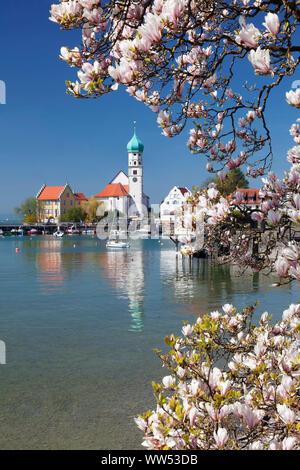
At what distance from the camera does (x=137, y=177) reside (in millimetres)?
166500

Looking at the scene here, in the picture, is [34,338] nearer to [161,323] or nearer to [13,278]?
[161,323]

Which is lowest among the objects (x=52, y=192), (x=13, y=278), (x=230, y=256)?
(x=13, y=278)

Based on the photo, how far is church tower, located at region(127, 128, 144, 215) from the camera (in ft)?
546

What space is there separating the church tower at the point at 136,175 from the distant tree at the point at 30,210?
39492mm

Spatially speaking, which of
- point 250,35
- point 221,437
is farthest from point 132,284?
point 250,35

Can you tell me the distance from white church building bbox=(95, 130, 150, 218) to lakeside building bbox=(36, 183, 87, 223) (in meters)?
12.7

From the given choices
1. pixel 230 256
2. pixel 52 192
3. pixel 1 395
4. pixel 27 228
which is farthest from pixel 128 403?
pixel 52 192

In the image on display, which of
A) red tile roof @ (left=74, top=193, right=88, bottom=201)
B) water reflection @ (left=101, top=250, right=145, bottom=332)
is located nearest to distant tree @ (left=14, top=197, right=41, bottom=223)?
red tile roof @ (left=74, top=193, right=88, bottom=201)

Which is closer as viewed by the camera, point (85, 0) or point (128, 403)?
point (85, 0)

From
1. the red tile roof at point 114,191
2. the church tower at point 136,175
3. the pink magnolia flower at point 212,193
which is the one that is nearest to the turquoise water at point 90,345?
the pink magnolia flower at point 212,193

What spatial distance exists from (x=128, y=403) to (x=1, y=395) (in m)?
4.01

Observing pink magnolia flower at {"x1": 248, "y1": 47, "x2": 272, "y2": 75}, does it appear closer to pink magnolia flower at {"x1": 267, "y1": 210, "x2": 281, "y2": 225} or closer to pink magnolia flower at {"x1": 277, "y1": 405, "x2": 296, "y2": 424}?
pink magnolia flower at {"x1": 267, "y1": 210, "x2": 281, "y2": 225}

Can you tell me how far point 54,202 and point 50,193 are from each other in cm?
515

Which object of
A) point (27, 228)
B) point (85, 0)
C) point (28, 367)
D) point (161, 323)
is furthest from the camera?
point (27, 228)
